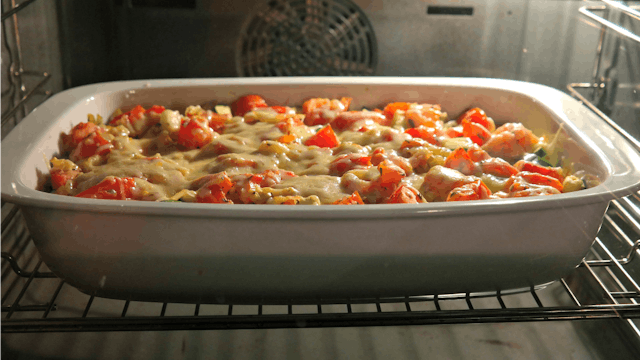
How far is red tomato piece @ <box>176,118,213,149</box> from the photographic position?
1112mm

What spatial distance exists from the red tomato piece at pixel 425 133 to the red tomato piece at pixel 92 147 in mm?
582

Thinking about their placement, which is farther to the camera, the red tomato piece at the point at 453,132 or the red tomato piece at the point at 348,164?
the red tomato piece at the point at 453,132

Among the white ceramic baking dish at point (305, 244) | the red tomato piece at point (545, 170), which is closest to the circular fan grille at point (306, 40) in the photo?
the red tomato piece at point (545, 170)

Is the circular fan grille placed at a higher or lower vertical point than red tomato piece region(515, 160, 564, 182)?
higher

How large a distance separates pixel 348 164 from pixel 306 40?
0.52 m

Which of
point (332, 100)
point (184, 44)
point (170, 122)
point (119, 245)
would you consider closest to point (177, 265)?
point (119, 245)

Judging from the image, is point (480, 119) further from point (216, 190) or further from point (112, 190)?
point (112, 190)

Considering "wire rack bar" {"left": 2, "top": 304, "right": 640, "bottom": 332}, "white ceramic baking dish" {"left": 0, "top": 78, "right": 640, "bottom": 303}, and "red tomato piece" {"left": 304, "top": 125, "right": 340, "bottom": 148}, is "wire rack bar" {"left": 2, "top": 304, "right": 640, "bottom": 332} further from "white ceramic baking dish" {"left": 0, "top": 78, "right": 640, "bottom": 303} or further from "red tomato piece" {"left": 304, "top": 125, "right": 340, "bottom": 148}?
"red tomato piece" {"left": 304, "top": 125, "right": 340, "bottom": 148}

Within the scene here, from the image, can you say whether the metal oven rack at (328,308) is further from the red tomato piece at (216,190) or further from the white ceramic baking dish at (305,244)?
the red tomato piece at (216,190)

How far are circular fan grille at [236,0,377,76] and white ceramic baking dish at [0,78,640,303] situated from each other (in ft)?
2.36

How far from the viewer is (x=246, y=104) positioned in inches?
49.5

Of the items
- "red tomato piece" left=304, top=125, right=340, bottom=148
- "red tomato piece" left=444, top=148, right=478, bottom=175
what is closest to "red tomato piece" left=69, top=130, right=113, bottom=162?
"red tomato piece" left=304, top=125, right=340, bottom=148

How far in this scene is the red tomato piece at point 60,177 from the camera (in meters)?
0.97

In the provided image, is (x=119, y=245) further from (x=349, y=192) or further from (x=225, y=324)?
(x=349, y=192)
